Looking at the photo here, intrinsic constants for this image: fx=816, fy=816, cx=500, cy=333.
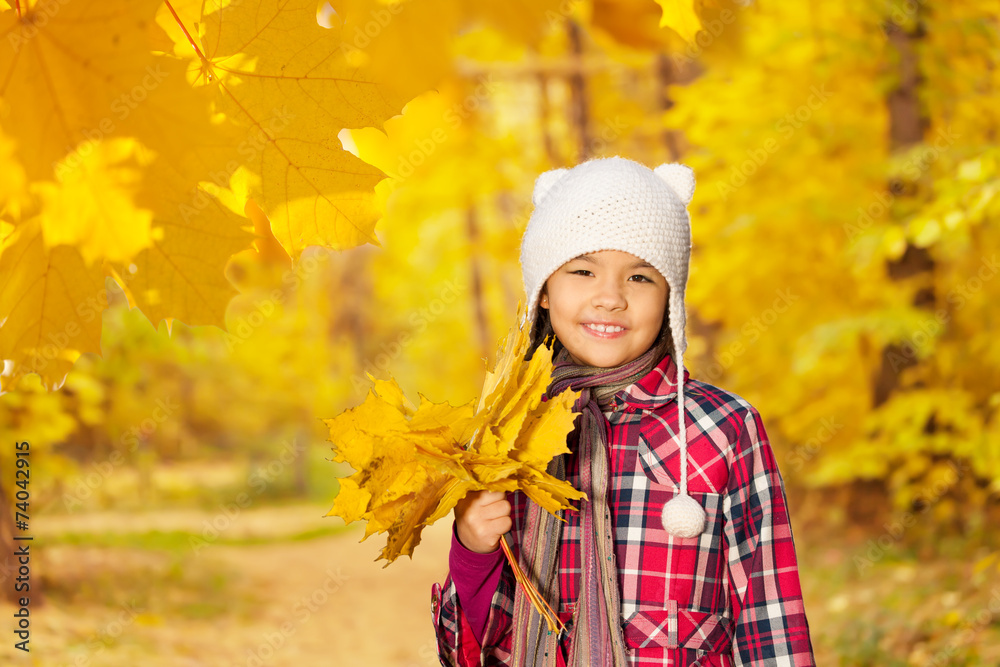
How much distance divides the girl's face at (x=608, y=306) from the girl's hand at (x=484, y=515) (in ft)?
1.22

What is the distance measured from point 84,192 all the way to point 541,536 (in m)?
0.96

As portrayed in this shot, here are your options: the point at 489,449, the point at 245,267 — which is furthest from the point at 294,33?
the point at 245,267

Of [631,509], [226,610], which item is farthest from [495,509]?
[226,610]

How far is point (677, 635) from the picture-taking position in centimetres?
146

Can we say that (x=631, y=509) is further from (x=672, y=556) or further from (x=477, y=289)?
(x=477, y=289)

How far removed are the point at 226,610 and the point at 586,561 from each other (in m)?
6.25

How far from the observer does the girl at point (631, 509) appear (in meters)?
1.46

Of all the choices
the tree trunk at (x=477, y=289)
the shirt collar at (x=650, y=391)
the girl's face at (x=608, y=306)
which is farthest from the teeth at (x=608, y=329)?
the tree trunk at (x=477, y=289)

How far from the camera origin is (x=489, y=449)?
1240mm

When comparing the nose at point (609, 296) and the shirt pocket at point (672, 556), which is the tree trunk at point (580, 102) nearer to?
the nose at point (609, 296)

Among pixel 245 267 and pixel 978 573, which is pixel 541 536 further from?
pixel 245 267

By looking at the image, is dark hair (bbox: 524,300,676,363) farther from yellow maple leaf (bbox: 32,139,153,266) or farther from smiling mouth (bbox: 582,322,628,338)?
yellow maple leaf (bbox: 32,139,153,266)

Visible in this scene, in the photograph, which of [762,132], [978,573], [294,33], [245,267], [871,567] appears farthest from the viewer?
[245,267]

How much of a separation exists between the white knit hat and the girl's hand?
0.31m
